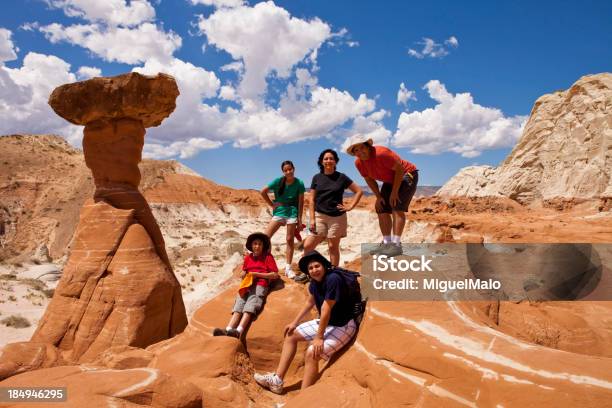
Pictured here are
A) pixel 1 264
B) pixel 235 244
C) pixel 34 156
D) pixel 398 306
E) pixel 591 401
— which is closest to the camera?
pixel 591 401

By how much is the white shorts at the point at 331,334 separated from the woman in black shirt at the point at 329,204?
1.27 metres

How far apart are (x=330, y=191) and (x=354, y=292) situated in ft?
4.93

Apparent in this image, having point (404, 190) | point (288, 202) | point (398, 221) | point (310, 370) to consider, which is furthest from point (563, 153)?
point (310, 370)

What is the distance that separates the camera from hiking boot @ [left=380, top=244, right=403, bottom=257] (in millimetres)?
4488

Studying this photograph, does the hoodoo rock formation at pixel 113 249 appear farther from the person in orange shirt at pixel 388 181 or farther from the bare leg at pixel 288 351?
the person in orange shirt at pixel 388 181

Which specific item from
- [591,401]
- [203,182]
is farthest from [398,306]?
[203,182]

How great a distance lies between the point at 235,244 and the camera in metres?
19.1

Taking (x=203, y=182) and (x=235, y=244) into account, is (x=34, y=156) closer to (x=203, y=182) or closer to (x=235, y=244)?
(x=203, y=182)

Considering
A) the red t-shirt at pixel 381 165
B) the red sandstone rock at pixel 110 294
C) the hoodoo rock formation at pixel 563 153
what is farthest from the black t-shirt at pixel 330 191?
the hoodoo rock formation at pixel 563 153

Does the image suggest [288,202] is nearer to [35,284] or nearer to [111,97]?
[111,97]

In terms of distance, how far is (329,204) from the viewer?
4938 mm

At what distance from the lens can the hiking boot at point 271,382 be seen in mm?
3828

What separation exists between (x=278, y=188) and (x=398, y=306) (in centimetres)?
255

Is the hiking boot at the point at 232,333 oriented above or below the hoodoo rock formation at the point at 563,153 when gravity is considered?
below
